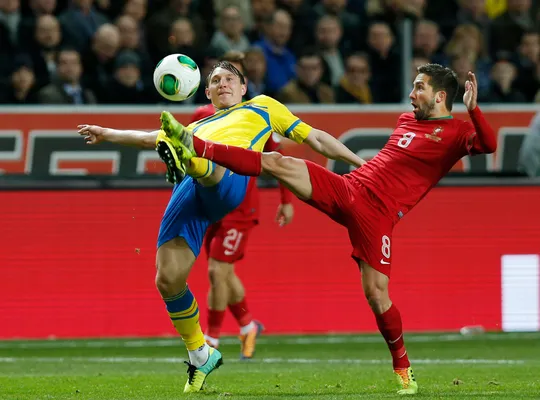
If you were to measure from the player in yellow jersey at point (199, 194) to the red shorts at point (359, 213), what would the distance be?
1.23 feet

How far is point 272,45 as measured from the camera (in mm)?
14055

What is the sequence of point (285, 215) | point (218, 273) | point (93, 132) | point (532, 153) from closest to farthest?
1. point (93, 132)
2. point (285, 215)
3. point (218, 273)
4. point (532, 153)

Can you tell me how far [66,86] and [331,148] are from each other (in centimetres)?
578

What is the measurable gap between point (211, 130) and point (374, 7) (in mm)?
7934

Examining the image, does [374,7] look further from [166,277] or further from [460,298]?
[166,277]

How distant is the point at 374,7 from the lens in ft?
49.5

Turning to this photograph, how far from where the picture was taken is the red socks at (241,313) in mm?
10117

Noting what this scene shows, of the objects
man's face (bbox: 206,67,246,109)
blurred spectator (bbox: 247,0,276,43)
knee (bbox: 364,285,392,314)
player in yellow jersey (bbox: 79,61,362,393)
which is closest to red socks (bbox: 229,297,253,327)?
player in yellow jersey (bbox: 79,61,362,393)

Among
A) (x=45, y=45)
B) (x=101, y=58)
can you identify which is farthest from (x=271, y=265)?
(x=45, y=45)

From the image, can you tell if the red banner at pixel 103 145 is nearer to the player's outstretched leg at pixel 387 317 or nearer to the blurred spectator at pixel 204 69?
the blurred spectator at pixel 204 69

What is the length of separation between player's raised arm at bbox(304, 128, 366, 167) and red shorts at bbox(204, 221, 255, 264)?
250 cm

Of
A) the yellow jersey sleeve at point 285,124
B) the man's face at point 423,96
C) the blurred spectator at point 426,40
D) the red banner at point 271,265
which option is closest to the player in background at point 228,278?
the red banner at point 271,265

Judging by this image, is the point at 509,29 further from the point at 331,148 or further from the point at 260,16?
the point at 331,148

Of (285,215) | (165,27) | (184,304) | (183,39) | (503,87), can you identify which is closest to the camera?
(184,304)
